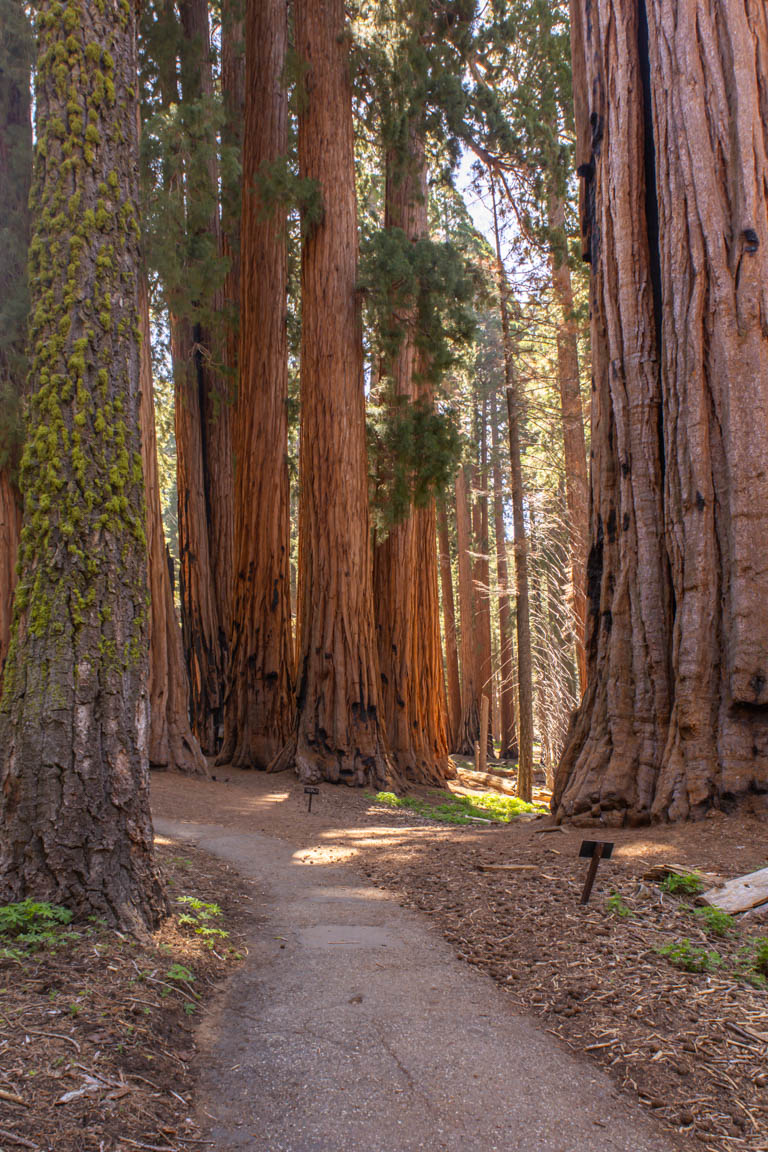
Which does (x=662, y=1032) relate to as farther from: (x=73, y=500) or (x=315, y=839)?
(x=315, y=839)

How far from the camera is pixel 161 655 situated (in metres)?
10.4

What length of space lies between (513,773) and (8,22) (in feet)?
60.0

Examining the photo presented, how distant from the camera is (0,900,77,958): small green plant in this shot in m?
3.14

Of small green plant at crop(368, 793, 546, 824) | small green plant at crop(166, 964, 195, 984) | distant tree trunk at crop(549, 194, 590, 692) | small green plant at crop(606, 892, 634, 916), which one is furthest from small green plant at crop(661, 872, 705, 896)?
distant tree trunk at crop(549, 194, 590, 692)

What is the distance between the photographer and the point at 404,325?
1146 cm

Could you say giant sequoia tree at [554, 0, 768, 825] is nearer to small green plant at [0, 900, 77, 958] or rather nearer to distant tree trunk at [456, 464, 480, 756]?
small green plant at [0, 900, 77, 958]

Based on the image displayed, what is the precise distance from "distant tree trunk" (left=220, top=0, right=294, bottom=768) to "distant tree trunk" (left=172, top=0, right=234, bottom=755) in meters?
2.09

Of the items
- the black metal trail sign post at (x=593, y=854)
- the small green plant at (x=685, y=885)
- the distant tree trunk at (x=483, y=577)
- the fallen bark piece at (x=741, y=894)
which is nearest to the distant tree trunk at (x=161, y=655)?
the black metal trail sign post at (x=593, y=854)

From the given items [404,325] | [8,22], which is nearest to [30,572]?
[404,325]

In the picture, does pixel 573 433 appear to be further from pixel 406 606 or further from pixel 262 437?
pixel 262 437

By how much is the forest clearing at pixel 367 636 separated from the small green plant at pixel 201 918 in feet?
0.09

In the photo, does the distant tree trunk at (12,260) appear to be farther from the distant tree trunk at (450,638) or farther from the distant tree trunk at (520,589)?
the distant tree trunk at (450,638)

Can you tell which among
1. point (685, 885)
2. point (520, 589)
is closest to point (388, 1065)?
point (685, 885)

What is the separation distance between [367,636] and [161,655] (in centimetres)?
276
